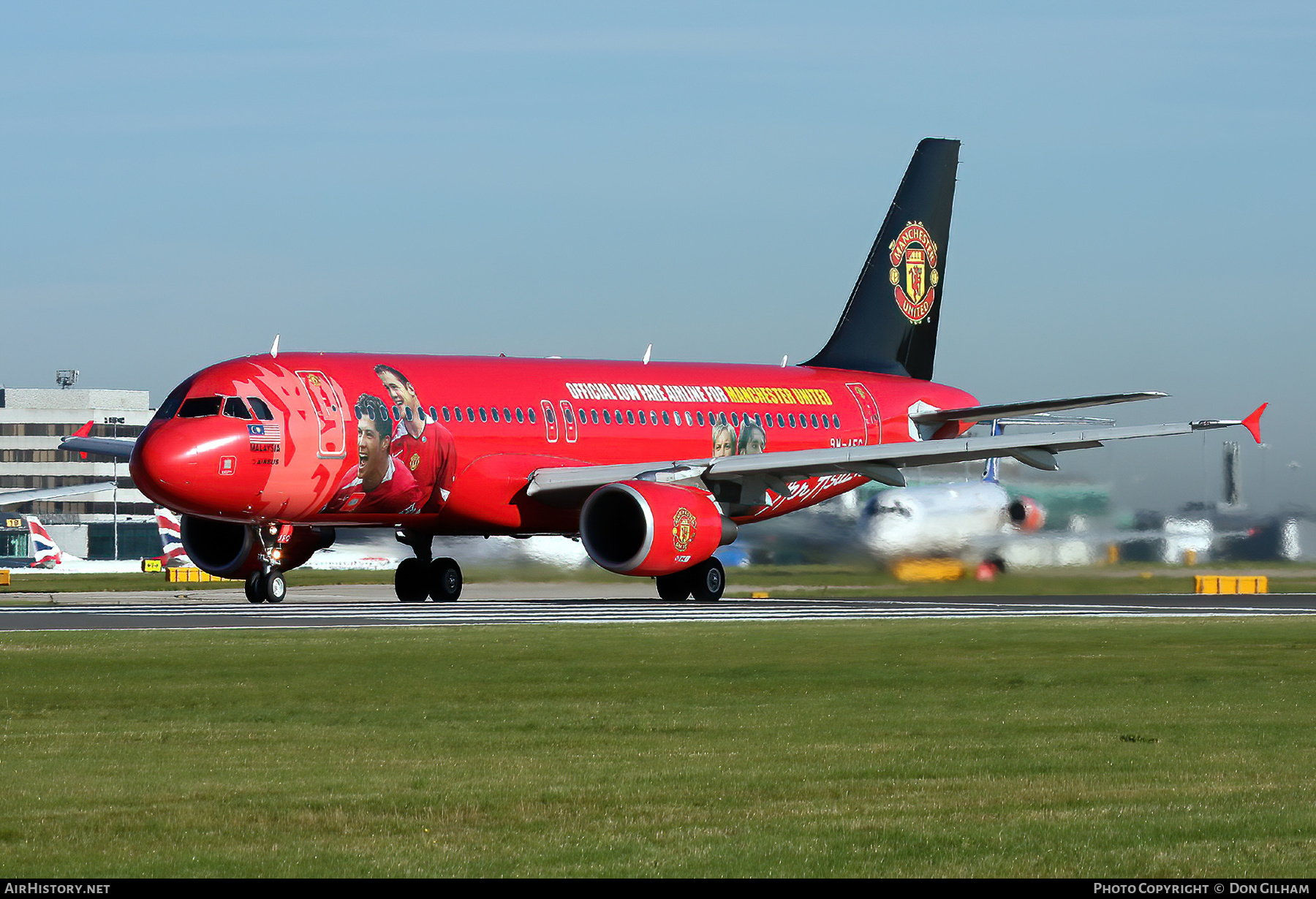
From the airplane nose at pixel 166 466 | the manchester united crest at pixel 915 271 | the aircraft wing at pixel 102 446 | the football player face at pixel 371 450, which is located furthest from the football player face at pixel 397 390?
the manchester united crest at pixel 915 271

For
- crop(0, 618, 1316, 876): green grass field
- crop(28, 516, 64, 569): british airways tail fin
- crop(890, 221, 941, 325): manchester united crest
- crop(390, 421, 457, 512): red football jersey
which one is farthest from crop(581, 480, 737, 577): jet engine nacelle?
crop(28, 516, 64, 569): british airways tail fin

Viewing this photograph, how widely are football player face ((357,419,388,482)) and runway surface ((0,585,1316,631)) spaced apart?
2381 millimetres

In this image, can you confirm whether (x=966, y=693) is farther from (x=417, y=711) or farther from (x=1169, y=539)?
(x=1169, y=539)

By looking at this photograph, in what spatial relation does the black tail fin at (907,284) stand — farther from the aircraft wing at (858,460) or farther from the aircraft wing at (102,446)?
the aircraft wing at (102,446)

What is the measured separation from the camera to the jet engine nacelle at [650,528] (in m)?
32.5

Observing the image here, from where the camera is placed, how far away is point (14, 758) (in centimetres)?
1293

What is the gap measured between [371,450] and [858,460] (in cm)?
886

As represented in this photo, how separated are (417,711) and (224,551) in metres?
20.5

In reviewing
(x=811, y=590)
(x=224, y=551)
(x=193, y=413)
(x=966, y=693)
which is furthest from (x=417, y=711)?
(x=811, y=590)

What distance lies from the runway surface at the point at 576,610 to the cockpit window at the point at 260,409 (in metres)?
3.26

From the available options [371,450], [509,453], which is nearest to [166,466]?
[371,450]

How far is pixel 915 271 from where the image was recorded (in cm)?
4497

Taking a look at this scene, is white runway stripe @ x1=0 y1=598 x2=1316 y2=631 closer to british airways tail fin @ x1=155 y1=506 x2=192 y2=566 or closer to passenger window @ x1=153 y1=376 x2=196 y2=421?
passenger window @ x1=153 y1=376 x2=196 y2=421

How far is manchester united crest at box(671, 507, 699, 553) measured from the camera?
32688mm
